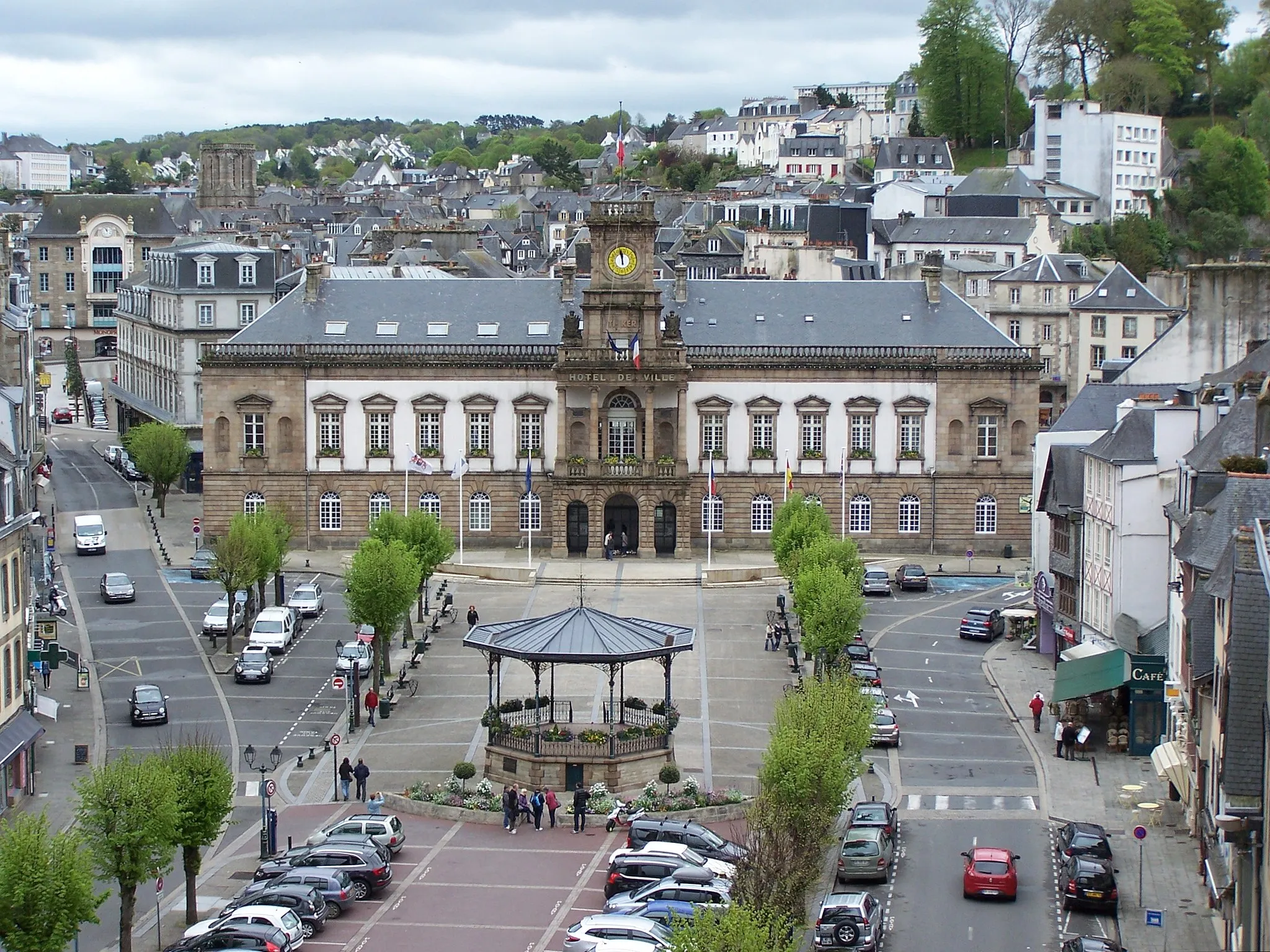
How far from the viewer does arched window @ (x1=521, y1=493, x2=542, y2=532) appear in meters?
104

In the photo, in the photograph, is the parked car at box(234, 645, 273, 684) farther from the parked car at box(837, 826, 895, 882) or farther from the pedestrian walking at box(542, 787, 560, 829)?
the parked car at box(837, 826, 895, 882)

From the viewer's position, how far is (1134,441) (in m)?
72.2

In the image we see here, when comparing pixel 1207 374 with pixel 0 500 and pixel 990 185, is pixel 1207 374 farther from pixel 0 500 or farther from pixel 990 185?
pixel 990 185

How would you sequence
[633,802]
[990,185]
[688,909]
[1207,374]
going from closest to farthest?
1. [688,909]
2. [633,802]
3. [1207,374]
4. [990,185]

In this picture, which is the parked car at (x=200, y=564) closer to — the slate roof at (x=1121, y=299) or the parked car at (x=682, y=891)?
the parked car at (x=682, y=891)

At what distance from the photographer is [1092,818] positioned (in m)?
60.3

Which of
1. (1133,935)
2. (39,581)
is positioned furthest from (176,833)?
(39,581)

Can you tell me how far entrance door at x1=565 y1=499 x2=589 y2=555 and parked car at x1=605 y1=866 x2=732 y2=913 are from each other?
5161 cm

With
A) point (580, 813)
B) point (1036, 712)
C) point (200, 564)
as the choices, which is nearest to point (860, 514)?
point (200, 564)

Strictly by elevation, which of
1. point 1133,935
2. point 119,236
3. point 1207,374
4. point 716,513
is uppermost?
point 119,236

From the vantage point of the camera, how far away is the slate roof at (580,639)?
6128 centimetres

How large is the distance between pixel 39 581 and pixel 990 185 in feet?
325

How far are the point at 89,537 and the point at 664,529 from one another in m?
26.8

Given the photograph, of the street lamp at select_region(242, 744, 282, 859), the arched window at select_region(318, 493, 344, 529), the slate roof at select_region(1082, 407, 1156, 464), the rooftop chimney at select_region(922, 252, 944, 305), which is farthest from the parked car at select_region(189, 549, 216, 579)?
the slate roof at select_region(1082, 407, 1156, 464)
